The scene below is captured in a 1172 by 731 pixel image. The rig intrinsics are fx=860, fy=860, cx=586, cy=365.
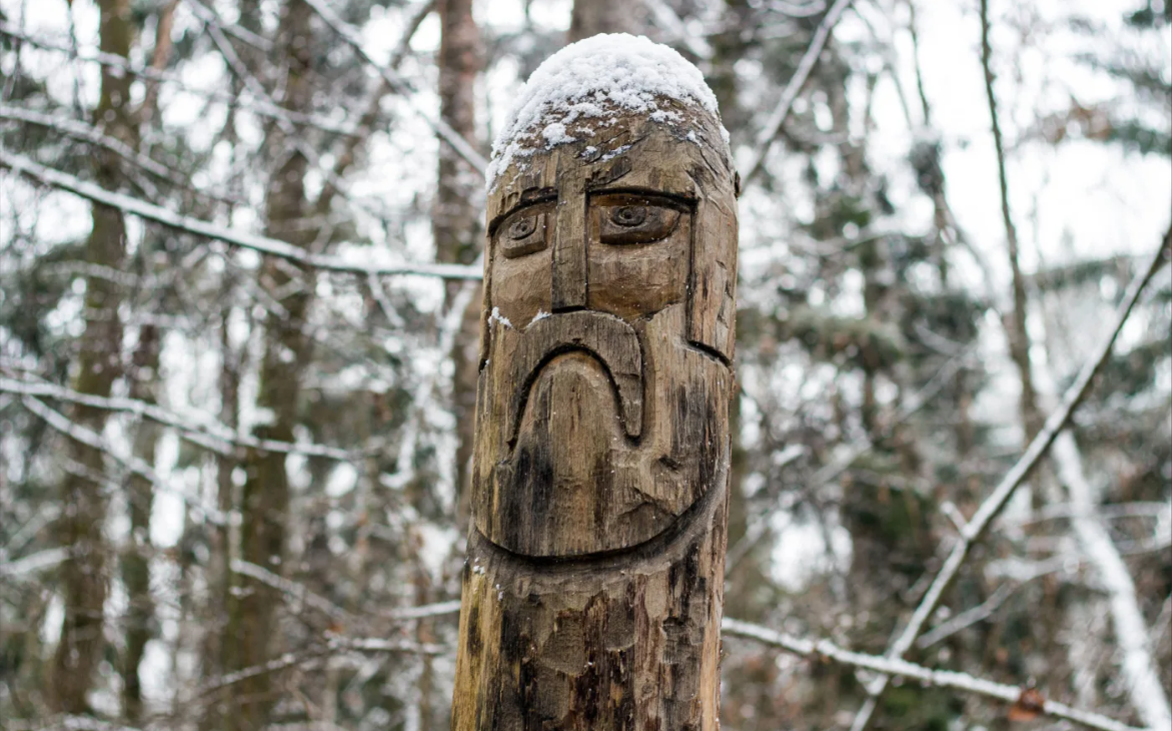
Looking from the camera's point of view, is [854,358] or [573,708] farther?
[854,358]

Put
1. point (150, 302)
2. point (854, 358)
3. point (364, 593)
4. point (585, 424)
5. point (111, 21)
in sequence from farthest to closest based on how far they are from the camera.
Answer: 1. point (364, 593)
2. point (854, 358)
3. point (111, 21)
4. point (150, 302)
5. point (585, 424)

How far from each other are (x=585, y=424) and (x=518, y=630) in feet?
1.65

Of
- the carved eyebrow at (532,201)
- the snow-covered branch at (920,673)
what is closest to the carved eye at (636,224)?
the carved eyebrow at (532,201)

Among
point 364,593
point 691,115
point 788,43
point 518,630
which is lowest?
point 364,593

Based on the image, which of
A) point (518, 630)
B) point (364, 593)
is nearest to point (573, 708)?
point (518, 630)

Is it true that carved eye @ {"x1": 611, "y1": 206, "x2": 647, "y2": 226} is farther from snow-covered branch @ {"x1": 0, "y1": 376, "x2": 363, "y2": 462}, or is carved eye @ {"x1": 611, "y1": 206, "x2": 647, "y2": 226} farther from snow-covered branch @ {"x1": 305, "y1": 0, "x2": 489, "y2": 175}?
snow-covered branch @ {"x1": 0, "y1": 376, "x2": 363, "y2": 462}

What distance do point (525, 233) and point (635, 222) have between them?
308mm

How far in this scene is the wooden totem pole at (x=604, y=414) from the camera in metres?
1.96

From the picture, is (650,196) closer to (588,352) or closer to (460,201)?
(588,352)

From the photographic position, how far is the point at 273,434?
6.68 meters

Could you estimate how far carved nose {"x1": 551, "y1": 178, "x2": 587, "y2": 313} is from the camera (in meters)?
2.18

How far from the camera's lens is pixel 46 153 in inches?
290

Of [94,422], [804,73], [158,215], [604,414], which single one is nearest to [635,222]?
[604,414]

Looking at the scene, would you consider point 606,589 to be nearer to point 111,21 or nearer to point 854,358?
point 854,358
